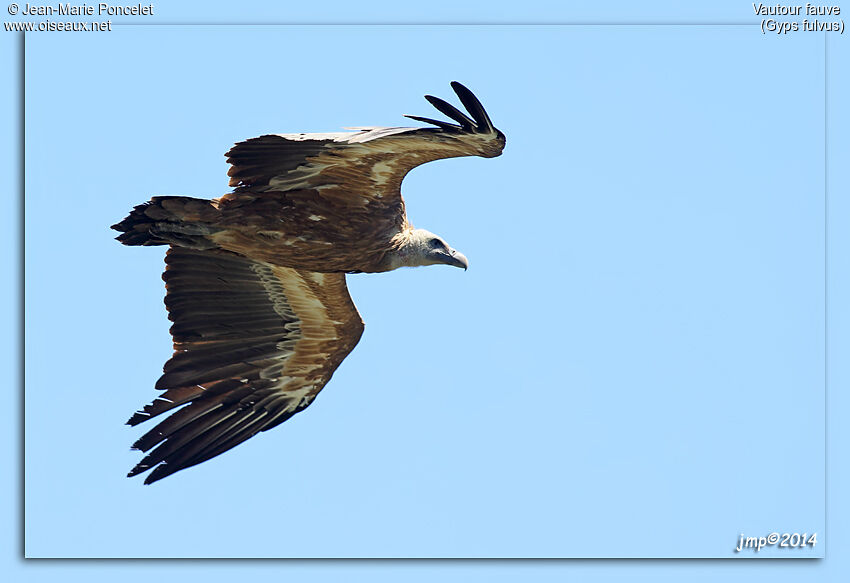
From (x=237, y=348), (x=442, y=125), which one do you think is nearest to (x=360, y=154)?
(x=442, y=125)

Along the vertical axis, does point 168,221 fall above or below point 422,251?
above

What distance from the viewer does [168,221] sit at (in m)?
12.1

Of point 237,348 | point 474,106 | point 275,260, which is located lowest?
point 237,348

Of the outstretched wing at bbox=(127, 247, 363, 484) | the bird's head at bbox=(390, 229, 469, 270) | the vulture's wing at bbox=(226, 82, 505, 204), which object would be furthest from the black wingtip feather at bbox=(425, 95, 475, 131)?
the outstretched wing at bbox=(127, 247, 363, 484)

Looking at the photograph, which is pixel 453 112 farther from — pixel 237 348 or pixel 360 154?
pixel 237 348

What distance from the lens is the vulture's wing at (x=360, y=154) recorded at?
1059 cm

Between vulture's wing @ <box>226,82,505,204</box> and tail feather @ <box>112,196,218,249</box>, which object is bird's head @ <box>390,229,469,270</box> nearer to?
vulture's wing @ <box>226,82,505,204</box>

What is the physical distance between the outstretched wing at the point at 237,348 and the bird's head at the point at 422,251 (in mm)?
1162

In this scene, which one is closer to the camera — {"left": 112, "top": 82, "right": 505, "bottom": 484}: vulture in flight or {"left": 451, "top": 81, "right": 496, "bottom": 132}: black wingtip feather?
{"left": 451, "top": 81, "right": 496, "bottom": 132}: black wingtip feather

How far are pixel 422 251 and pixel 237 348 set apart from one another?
2347 mm

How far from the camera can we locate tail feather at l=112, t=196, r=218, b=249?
1195 centimetres

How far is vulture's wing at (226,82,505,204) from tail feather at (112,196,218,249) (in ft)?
1.04

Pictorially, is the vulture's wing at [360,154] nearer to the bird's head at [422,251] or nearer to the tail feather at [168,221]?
the tail feather at [168,221]

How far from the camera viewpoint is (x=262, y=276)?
13781 mm
